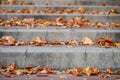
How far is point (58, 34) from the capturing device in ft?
18.9

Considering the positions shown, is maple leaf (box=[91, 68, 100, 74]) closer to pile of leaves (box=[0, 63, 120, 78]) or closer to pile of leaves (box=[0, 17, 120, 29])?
pile of leaves (box=[0, 63, 120, 78])

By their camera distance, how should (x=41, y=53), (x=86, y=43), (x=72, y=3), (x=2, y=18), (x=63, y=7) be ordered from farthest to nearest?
(x=72, y=3) → (x=63, y=7) → (x=2, y=18) → (x=86, y=43) → (x=41, y=53)

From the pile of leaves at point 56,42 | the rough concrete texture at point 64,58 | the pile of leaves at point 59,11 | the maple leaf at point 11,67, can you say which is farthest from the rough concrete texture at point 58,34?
the pile of leaves at point 59,11

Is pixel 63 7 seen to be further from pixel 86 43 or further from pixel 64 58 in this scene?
pixel 64 58

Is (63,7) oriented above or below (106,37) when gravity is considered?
above

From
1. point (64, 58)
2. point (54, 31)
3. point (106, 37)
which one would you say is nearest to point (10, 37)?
point (54, 31)

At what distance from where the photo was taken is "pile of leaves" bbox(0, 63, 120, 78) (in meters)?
4.67

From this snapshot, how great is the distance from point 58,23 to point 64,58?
5.21 ft

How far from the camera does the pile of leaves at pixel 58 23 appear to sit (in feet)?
21.0

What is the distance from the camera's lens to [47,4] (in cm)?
802

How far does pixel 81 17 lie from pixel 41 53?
2.12m

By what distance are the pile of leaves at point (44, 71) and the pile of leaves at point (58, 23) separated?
160cm

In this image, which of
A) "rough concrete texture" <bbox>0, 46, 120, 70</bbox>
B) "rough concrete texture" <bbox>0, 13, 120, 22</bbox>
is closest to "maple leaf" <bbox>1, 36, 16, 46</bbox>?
"rough concrete texture" <bbox>0, 46, 120, 70</bbox>

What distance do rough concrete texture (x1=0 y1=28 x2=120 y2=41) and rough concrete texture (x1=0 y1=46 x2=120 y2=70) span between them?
0.74 metres
